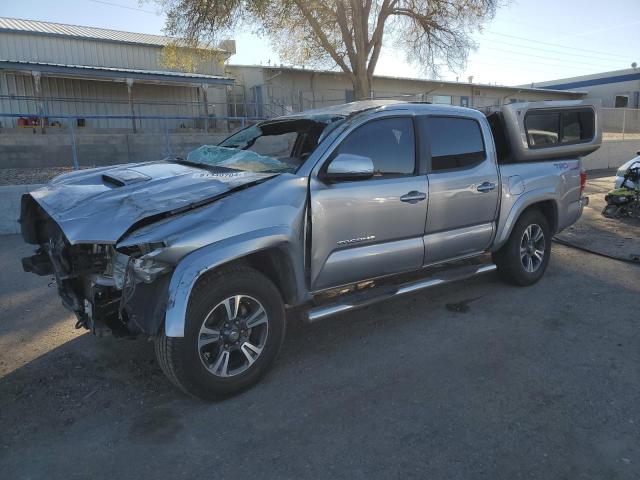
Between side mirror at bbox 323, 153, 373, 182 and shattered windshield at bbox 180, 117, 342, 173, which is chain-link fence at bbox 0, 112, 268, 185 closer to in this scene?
shattered windshield at bbox 180, 117, 342, 173

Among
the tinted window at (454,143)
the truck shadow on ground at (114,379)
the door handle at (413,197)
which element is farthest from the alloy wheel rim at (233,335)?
the tinted window at (454,143)

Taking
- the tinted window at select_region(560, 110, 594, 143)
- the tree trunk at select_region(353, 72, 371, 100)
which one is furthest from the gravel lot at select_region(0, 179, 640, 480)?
the tree trunk at select_region(353, 72, 371, 100)

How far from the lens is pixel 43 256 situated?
3.87 m

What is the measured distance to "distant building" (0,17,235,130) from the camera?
778 inches

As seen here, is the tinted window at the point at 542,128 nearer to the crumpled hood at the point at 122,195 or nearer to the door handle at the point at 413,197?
the door handle at the point at 413,197

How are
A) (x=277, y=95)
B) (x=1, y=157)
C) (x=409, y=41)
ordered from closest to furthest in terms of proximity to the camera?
(x=1, y=157) → (x=409, y=41) → (x=277, y=95)

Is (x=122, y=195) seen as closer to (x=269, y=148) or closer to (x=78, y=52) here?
(x=269, y=148)

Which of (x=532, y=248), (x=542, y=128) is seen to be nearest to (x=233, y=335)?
(x=532, y=248)

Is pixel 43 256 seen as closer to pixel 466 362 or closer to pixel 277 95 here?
pixel 466 362

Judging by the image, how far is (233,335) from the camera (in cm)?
331

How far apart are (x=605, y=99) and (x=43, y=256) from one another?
2038 inches

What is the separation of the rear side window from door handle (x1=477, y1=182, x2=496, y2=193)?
87 centimetres

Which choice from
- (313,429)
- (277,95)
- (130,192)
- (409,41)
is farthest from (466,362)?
(277,95)

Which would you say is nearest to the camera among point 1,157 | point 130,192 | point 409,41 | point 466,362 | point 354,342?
point 130,192
